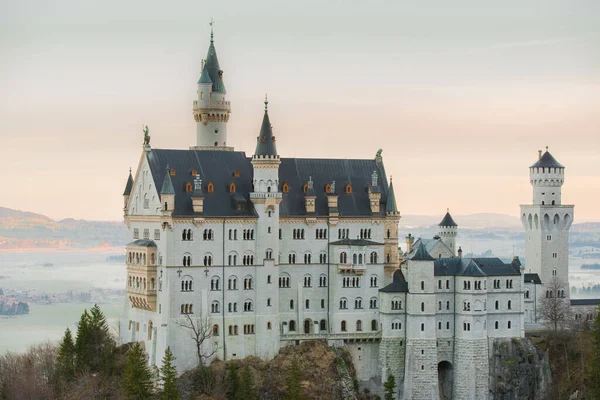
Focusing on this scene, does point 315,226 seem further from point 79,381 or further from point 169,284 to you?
point 79,381

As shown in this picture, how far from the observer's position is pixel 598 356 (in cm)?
12381

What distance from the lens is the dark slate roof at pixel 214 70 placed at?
134 metres

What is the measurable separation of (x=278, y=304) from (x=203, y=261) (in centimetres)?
923

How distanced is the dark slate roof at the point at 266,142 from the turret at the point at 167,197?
942 centimetres

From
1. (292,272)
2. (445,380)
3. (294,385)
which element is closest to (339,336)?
(292,272)

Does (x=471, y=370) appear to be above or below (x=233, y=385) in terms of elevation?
above

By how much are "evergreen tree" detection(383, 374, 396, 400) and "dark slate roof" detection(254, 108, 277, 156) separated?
25.1 meters

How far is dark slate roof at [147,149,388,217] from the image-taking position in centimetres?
12081

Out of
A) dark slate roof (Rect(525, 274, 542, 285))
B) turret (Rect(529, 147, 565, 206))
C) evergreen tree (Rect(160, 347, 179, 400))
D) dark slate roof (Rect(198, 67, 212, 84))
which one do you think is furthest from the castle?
turret (Rect(529, 147, 565, 206))

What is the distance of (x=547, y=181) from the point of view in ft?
478

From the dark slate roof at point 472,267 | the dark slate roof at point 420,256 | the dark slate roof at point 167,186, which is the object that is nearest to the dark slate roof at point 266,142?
the dark slate roof at point 167,186

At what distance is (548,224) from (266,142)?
39.5 metres

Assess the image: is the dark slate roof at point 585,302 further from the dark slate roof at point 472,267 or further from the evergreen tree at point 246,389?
the evergreen tree at point 246,389

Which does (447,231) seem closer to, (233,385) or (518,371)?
(518,371)
